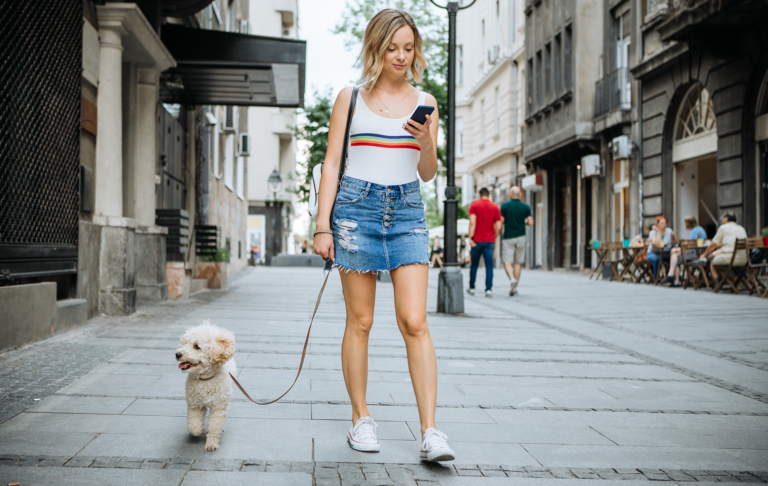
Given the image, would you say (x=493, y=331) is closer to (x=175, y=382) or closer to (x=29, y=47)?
(x=175, y=382)

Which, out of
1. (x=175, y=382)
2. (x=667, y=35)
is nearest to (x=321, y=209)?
(x=175, y=382)

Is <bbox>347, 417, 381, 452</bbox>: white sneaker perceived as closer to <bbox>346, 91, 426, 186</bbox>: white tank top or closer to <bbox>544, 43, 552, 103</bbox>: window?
<bbox>346, 91, 426, 186</bbox>: white tank top

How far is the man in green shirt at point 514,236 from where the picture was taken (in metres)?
13.4

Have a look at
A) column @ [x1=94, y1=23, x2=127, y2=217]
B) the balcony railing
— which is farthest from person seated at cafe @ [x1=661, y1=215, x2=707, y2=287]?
column @ [x1=94, y1=23, x2=127, y2=217]

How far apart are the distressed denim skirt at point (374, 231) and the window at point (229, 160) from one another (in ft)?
61.4

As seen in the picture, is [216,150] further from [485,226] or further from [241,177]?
[485,226]

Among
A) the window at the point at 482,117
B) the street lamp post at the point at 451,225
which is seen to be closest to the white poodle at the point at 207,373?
the street lamp post at the point at 451,225

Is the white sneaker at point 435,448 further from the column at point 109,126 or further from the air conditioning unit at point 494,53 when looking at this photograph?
the air conditioning unit at point 494,53

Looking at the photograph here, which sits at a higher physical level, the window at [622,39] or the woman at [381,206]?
the window at [622,39]

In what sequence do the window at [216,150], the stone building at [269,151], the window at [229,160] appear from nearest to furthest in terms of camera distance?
1. the window at [216,150]
2. the window at [229,160]
3. the stone building at [269,151]

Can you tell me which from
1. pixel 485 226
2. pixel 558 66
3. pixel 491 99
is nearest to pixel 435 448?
pixel 485 226

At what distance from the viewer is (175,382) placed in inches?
192

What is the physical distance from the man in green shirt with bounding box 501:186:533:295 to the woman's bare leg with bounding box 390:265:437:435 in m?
10.0

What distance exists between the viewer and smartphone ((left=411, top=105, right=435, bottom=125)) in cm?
324
